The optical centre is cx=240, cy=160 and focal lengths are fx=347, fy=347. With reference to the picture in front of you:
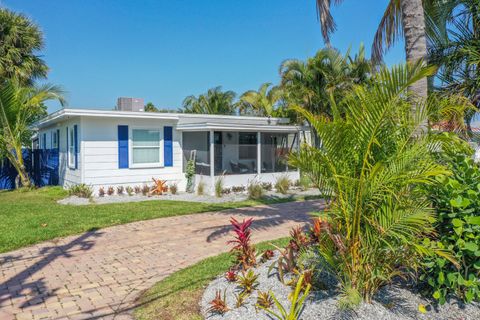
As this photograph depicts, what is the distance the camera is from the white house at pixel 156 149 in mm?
12047

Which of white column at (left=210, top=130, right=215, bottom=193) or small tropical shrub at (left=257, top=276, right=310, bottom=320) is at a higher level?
white column at (left=210, top=130, right=215, bottom=193)

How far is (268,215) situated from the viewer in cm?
909

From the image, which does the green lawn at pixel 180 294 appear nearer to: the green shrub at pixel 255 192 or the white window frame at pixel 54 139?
the green shrub at pixel 255 192

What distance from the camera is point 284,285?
3922 mm

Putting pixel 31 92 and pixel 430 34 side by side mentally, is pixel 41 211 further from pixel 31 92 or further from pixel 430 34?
pixel 430 34

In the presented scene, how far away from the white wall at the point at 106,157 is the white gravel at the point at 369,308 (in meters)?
9.40

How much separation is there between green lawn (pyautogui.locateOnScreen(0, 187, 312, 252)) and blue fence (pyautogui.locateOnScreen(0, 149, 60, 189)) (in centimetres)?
350

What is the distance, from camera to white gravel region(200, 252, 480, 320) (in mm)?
3344

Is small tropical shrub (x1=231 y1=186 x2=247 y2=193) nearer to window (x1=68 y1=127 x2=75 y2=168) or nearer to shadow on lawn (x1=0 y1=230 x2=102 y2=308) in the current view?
window (x1=68 y1=127 x2=75 y2=168)

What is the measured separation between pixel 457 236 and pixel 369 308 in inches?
43.4

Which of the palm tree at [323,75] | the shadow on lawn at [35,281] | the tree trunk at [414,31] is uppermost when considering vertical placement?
the palm tree at [323,75]

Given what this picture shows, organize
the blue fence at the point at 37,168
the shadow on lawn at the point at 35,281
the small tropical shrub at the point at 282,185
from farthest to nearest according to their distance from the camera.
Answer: the blue fence at the point at 37,168
the small tropical shrub at the point at 282,185
the shadow on lawn at the point at 35,281

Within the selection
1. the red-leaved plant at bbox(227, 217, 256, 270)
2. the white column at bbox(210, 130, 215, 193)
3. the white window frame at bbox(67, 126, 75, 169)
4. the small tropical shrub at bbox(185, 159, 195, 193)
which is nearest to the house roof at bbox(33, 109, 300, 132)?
the white column at bbox(210, 130, 215, 193)

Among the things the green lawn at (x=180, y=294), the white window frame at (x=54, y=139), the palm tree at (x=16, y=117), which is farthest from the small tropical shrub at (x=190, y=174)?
the green lawn at (x=180, y=294)
